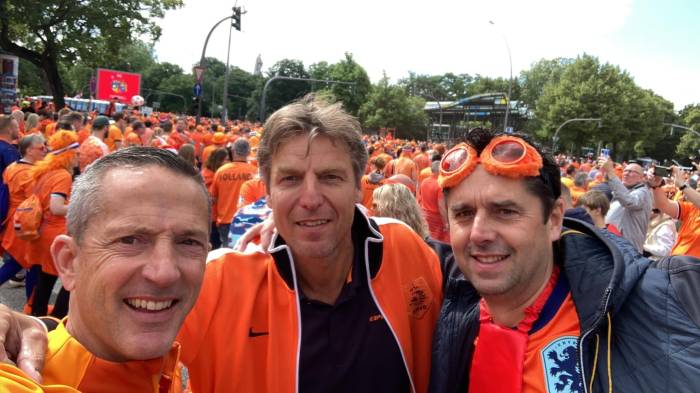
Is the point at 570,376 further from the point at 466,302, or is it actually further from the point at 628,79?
the point at 628,79

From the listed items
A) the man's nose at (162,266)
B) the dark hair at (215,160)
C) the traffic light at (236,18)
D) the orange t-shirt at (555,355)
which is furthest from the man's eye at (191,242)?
the traffic light at (236,18)

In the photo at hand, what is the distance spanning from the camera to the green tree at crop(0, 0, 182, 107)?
21.8 meters

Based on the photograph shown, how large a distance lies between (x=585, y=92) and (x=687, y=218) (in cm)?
5665

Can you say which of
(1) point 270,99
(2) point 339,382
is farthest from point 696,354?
(1) point 270,99

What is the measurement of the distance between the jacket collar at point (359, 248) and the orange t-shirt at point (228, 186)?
17.1 feet

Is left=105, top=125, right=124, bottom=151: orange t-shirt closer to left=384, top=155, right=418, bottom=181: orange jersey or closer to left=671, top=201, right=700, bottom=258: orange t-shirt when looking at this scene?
left=384, top=155, right=418, bottom=181: orange jersey

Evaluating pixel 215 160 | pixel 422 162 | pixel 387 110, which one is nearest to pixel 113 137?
pixel 215 160

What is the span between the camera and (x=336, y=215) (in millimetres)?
2293

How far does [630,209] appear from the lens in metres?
7.23

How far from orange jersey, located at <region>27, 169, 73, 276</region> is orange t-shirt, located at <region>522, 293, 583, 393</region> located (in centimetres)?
500

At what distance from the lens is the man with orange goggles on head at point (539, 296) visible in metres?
1.79

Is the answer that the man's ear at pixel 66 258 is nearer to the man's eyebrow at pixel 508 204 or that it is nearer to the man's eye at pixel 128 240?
the man's eye at pixel 128 240

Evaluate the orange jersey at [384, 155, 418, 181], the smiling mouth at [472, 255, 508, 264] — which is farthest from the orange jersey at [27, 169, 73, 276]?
the orange jersey at [384, 155, 418, 181]

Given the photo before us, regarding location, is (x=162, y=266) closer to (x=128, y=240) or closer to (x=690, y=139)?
(x=128, y=240)
